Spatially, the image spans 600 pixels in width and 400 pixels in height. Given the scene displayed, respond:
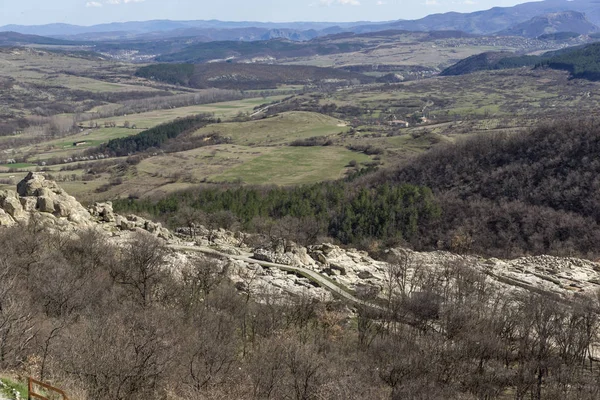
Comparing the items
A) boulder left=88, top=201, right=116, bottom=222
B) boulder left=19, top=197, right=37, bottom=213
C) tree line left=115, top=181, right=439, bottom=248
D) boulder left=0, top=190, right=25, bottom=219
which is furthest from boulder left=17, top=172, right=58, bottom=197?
tree line left=115, top=181, right=439, bottom=248

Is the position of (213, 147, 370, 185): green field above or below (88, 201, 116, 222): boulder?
below

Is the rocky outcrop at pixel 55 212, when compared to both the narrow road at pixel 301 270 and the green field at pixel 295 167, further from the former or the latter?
the green field at pixel 295 167

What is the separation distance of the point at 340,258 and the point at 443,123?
13857 centimetres

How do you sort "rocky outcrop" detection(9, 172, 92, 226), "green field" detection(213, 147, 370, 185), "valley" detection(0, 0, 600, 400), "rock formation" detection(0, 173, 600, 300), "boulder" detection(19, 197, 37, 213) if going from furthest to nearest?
"green field" detection(213, 147, 370, 185), "boulder" detection(19, 197, 37, 213), "rocky outcrop" detection(9, 172, 92, 226), "rock formation" detection(0, 173, 600, 300), "valley" detection(0, 0, 600, 400)

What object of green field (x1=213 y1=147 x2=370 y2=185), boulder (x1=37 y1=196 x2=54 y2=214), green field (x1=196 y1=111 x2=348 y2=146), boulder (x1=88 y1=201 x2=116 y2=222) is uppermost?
boulder (x1=37 y1=196 x2=54 y2=214)

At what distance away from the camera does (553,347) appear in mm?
33281

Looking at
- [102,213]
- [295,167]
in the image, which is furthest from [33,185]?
[295,167]

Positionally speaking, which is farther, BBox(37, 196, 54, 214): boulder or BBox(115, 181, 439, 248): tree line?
BBox(115, 181, 439, 248): tree line

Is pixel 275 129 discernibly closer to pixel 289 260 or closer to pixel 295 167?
pixel 295 167

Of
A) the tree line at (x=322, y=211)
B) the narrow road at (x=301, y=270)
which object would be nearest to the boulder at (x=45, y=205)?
the narrow road at (x=301, y=270)

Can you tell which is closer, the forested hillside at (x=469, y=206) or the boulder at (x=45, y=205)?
the boulder at (x=45, y=205)

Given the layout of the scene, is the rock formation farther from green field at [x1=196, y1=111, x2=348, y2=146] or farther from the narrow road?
green field at [x1=196, y1=111, x2=348, y2=146]

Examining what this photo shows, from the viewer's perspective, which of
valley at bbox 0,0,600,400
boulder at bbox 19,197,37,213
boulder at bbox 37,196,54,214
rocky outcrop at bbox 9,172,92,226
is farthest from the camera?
boulder at bbox 37,196,54,214

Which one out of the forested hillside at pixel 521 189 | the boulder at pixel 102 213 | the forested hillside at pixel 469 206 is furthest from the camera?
the forested hillside at pixel 469 206
